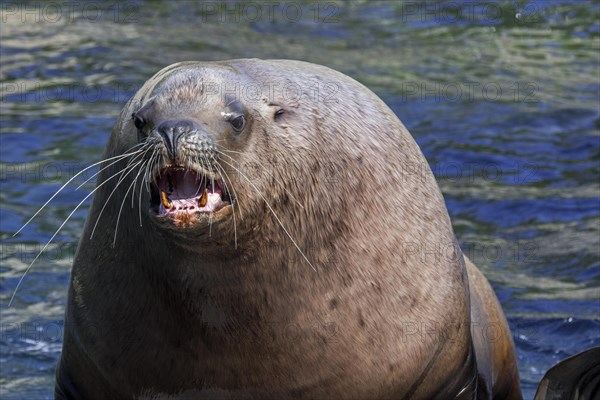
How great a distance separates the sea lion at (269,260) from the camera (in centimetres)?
516

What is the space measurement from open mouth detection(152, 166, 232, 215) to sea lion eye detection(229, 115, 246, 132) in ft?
0.91

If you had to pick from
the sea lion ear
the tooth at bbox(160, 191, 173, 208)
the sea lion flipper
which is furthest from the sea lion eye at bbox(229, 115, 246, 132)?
the sea lion flipper

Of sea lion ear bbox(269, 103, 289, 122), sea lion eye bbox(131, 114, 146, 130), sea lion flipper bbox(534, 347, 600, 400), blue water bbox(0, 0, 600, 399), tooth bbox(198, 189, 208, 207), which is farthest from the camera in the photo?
blue water bbox(0, 0, 600, 399)

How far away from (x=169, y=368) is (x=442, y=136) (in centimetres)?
686

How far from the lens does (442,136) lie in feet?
39.5

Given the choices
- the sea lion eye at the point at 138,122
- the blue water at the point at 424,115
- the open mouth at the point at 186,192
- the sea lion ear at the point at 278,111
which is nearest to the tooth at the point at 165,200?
the open mouth at the point at 186,192

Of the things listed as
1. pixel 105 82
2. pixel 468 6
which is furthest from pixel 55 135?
pixel 468 6

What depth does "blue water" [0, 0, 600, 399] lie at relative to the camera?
8.91 meters

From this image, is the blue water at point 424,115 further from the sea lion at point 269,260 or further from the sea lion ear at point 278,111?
the sea lion ear at point 278,111

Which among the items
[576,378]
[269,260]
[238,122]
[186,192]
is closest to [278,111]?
[238,122]

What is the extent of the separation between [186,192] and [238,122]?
16.9 inches

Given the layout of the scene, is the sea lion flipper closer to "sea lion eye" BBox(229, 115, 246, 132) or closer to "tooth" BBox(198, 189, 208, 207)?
"sea lion eye" BBox(229, 115, 246, 132)

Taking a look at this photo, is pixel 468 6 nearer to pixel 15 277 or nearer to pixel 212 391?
pixel 15 277

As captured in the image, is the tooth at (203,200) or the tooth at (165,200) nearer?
the tooth at (165,200)
